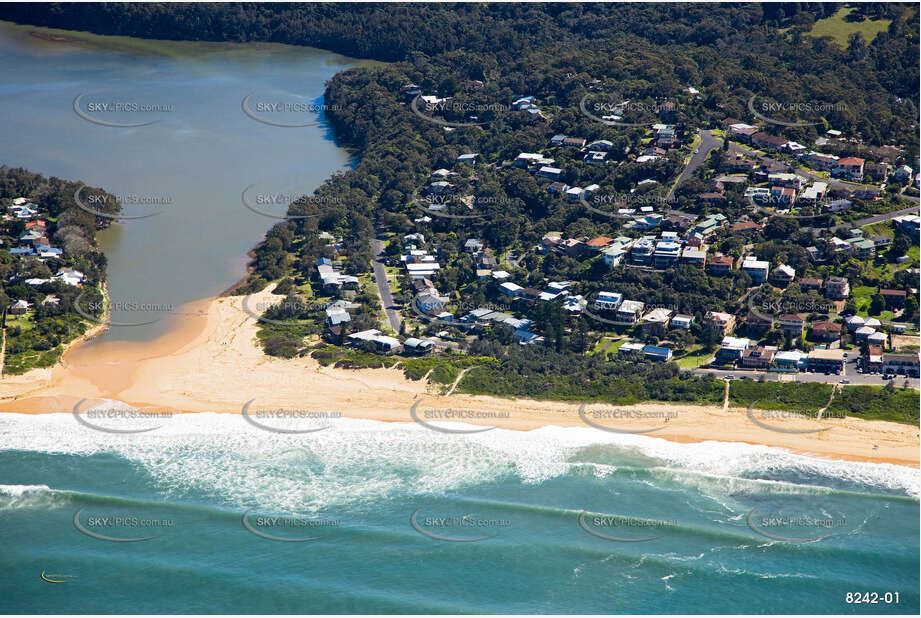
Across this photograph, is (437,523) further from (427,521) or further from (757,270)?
(757,270)

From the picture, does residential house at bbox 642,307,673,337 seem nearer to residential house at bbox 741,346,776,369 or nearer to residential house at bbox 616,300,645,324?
residential house at bbox 616,300,645,324

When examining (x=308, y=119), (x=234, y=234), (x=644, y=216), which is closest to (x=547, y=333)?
(x=644, y=216)

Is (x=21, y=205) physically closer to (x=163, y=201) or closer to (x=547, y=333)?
(x=163, y=201)

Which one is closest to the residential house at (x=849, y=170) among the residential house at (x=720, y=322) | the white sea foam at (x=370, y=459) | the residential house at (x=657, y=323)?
the residential house at (x=720, y=322)

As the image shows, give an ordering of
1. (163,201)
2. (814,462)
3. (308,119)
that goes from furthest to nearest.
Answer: (308,119), (163,201), (814,462)

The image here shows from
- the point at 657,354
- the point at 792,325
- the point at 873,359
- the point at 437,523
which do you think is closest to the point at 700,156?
the point at 792,325

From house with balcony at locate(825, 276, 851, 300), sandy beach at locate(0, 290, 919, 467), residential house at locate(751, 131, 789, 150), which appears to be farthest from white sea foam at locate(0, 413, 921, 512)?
residential house at locate(751, 131, 789, 150)

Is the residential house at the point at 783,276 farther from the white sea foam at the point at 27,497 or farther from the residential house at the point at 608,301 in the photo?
the white sea foam at the point at 27,497

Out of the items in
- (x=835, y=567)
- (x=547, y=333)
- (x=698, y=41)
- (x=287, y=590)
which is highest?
(x=698, y=41)
